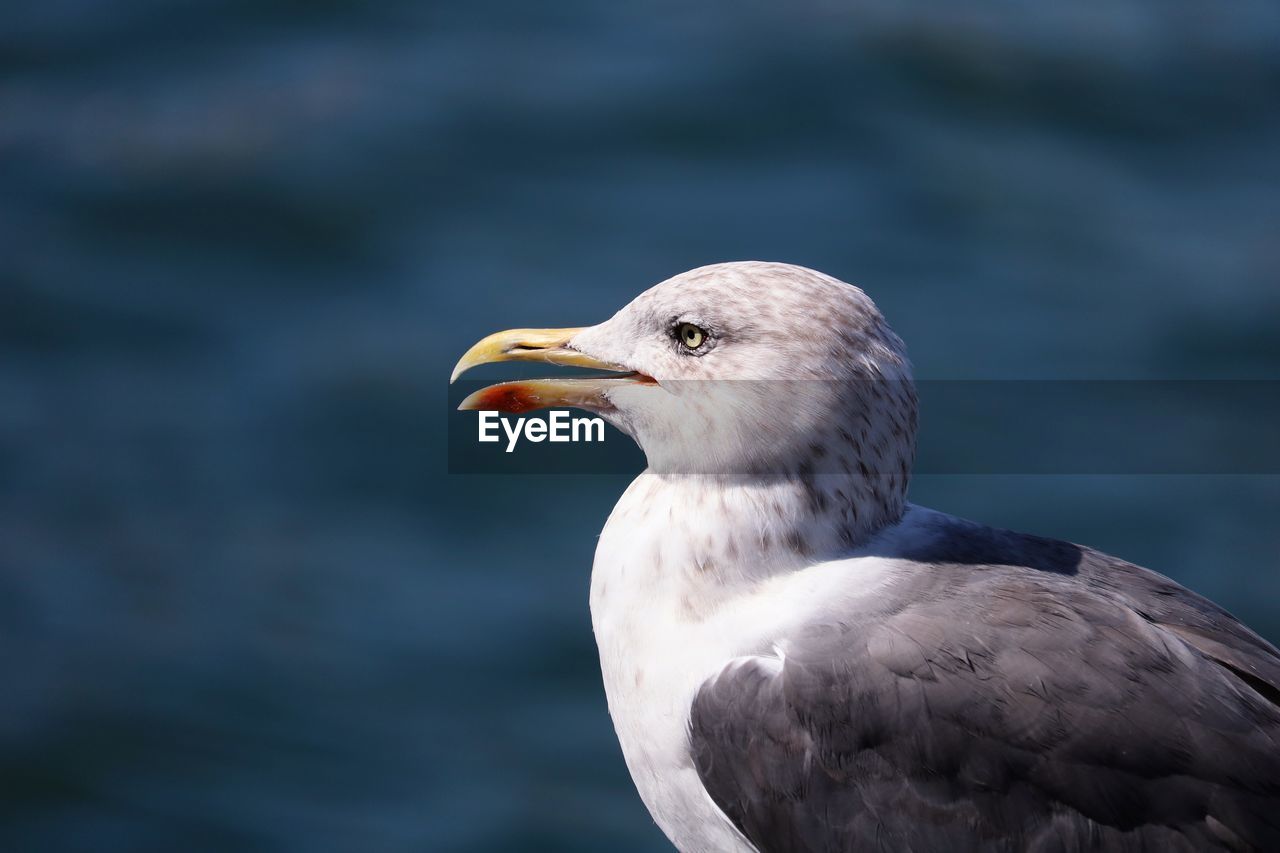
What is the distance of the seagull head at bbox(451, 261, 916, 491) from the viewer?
3010mm

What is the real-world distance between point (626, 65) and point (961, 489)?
2451 mm

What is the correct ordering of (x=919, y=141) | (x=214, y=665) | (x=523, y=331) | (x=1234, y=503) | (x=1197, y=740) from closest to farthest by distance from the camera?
(x=1197, y=740)
(x=523, y=331)
(x=214, y=665)
(x=1234, y=503)
(x=919, y=141)

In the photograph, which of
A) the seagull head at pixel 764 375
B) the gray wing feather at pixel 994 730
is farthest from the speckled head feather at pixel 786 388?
the gray wing feather at pixel 994 730

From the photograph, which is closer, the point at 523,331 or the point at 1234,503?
the point at 523,331

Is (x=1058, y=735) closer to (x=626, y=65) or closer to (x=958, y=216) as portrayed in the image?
(x=958, y=216)

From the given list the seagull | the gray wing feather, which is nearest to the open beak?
the seagull

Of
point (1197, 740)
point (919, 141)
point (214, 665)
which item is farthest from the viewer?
point (919, 141)

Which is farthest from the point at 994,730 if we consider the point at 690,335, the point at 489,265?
the point at 489,265

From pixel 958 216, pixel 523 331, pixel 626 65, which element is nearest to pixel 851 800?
pixel 523 331

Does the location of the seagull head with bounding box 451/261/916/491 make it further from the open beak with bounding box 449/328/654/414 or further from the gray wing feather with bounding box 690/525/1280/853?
the gray wing feather with bounding box 690/525/1280/853

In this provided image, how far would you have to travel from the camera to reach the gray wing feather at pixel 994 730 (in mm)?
2893

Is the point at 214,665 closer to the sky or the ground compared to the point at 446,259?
closer to the ground

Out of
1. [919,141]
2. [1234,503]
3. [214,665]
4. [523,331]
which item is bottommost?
[214,665]

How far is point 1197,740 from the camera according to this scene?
289 cm
